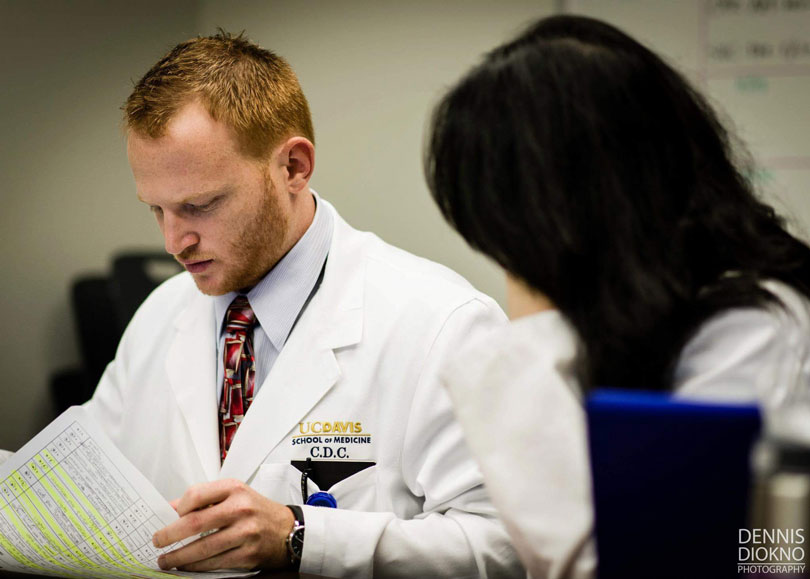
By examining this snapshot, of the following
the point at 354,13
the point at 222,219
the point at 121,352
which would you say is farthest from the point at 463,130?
the point at 354,13

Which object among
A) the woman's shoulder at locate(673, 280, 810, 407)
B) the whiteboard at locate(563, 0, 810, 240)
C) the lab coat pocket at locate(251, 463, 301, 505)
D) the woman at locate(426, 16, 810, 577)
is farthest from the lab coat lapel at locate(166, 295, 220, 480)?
the whiteboard at locate(563, 0, 810, 240)

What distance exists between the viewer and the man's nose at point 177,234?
1275 mm

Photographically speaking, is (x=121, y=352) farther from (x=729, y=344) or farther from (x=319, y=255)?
(x=729, y=344)

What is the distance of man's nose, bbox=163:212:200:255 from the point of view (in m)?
1.28

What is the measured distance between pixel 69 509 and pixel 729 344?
0.84 metres

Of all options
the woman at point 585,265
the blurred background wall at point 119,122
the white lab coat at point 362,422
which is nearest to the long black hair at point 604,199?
the woman at point 585,265

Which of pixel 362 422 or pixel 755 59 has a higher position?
pixel 755 59

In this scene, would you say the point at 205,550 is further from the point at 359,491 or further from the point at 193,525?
the point at 359,491

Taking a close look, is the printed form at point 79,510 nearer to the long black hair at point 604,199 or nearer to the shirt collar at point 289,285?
the shirt collar at point 289,285

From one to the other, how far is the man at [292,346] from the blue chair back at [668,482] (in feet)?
1.88

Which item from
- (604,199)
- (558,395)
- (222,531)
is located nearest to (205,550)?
(222,531)

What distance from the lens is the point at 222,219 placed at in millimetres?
1292

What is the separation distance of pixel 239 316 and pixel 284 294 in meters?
0.11

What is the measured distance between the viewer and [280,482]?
1.23m
